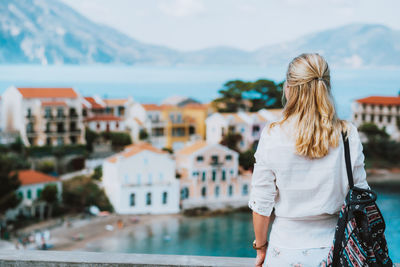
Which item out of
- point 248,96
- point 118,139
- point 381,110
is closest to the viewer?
point 118,139

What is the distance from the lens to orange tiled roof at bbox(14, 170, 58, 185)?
7441 millimetres

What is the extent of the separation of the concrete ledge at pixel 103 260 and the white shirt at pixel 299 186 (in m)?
0.20

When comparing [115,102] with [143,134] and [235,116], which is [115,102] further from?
[235,116]

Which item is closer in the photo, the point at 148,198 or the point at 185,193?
the point at 148,198

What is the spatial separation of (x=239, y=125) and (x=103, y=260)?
765 centimetres

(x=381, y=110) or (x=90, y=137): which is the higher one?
(x=381, y=110)

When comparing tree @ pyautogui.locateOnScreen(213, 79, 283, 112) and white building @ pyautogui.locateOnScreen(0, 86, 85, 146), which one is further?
tree @ pyautogui.locateOnScreen(213, 79, 283, 112)

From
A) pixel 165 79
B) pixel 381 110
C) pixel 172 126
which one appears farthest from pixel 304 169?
pixel 165 79

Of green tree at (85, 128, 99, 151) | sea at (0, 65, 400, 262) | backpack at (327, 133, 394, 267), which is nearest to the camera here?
backpack at (327, 133, 394, 267)

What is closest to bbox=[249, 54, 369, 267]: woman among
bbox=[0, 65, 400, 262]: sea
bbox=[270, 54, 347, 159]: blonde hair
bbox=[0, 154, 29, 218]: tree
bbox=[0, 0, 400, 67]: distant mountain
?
Answer: bbox=[270, 54, 347, 159]: blonde hair

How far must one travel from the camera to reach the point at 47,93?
26.6ft

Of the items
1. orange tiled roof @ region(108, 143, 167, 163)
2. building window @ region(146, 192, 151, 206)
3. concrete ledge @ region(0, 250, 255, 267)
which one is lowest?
building window @ region(146, 192, 151, 206)

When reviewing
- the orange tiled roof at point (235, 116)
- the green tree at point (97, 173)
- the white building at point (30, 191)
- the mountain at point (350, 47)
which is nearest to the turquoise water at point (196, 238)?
the green tree at point (97, 173)

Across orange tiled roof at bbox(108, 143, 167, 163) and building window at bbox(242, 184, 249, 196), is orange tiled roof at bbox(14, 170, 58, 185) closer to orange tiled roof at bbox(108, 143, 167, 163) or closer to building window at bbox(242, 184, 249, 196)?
orange tiled roof at bbox(108, 143, 167, 163)
